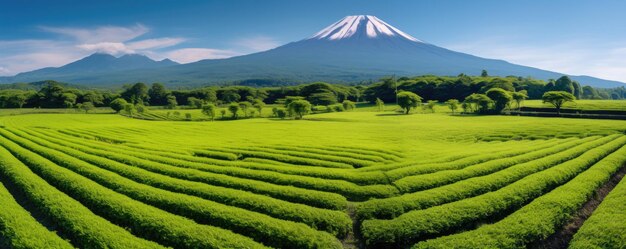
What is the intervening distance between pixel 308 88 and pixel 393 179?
138026mm

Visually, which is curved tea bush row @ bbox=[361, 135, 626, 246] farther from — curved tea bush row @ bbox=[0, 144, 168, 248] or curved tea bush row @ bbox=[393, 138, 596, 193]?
curved tea bush row @ bbox=[0, 144, 168, 248]

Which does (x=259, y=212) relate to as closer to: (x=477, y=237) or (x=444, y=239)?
(x=444, y=239)

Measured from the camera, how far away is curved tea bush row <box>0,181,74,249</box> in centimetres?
1218

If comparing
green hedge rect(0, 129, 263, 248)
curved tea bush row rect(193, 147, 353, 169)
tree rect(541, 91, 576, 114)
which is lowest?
green hedge rect(0, 129, 263, 248)

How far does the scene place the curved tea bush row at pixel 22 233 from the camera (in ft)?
40.0

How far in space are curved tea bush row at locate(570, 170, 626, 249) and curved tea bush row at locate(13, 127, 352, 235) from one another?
807 centimetres

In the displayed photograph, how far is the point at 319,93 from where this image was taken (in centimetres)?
14450

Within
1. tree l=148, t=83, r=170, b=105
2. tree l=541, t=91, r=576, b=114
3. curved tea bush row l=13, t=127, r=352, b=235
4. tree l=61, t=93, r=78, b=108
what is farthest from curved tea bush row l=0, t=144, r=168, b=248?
tree l=148, t=83, r=170, b=105

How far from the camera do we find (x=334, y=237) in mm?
13125

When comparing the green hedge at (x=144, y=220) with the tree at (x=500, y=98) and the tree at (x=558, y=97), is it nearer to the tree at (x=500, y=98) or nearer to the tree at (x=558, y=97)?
the tree at (x=558, y=97)

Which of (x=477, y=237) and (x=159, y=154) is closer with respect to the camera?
(x=477, y=237)

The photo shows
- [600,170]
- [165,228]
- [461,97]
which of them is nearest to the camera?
[165,228]

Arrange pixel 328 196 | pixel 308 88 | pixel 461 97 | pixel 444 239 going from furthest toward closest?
pixel 308 88 < pixel 461 97 < pixel 328 196 < pixel 444 239

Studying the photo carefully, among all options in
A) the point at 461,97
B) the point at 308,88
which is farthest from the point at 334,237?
the point at 308,88
